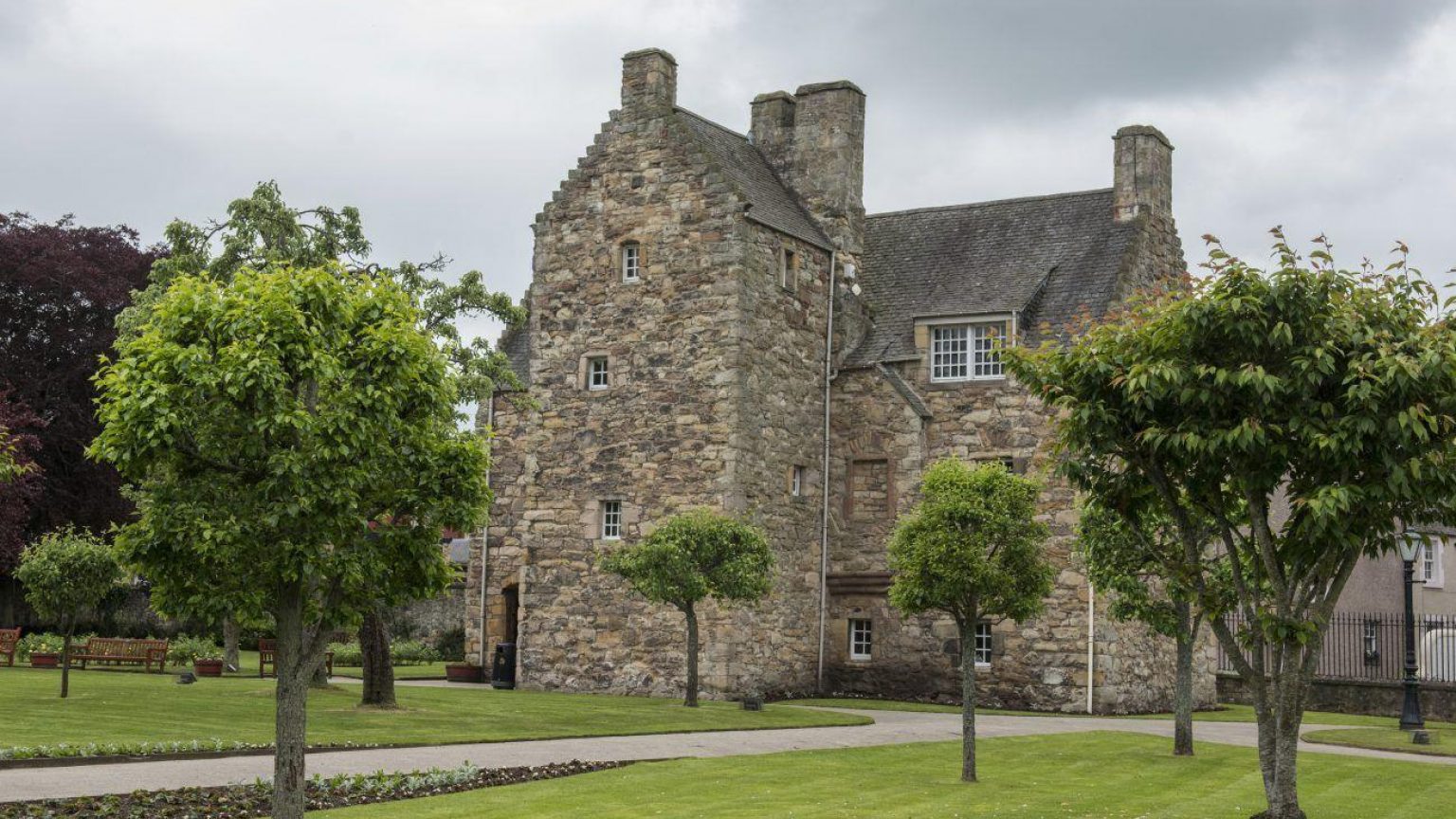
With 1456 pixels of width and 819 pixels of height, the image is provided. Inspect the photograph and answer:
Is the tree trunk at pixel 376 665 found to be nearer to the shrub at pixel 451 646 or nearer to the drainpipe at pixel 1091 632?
the drainpipe at pixel 1091 632

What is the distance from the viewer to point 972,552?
69.4 feet

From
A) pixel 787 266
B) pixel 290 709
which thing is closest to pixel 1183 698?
pixel 290 709

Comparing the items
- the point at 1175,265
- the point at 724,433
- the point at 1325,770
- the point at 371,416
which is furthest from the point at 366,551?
the point at 1175,265

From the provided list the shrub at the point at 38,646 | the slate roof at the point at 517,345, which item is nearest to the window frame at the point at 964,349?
the slate roof at the point at 517,345

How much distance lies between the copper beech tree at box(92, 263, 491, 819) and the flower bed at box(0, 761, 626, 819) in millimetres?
2122

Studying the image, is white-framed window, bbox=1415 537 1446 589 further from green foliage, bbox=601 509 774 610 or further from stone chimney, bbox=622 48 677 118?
stone chimney, bbox=622 48 677 118

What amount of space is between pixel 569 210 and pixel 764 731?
1503 centimetres

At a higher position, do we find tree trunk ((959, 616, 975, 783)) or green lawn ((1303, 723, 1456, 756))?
tree trunk ((959, 616, 975, 783))

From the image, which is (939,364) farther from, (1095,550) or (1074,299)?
(1095,550)

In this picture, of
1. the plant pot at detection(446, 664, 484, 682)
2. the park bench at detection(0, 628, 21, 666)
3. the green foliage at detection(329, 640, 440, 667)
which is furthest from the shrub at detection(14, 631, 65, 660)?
the plant pot at detection(446, 664, 484, 682)

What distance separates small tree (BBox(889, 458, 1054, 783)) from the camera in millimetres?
21188

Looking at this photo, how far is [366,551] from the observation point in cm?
1452

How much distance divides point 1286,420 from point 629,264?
23.9 metres

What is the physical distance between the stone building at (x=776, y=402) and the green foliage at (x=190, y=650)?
8.85 meters
